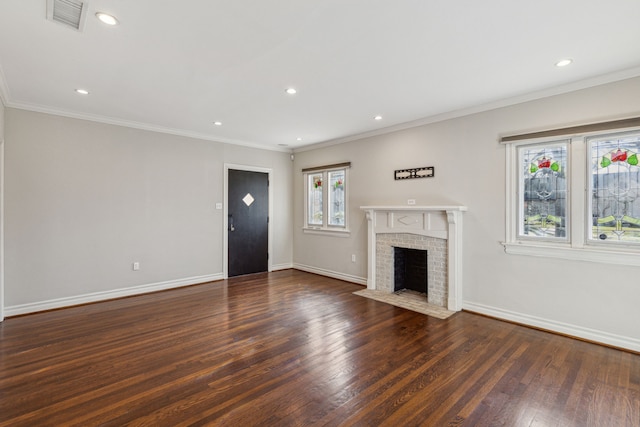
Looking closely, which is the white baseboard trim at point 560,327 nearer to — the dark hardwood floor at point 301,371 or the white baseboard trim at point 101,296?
the dark hardwood floor at point 301,371

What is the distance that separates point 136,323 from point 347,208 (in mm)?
3595

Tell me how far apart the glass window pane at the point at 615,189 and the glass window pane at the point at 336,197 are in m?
3.54

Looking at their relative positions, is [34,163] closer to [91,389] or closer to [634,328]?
[91,389]

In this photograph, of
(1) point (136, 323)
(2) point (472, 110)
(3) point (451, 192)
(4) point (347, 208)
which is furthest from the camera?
(4) point (347, 208)

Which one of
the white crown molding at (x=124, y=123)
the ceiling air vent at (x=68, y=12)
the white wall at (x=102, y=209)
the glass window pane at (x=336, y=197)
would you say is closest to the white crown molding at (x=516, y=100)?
the glass window pane at (x=336, y=197)

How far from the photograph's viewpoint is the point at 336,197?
590 cm

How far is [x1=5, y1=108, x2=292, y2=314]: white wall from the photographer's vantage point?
3838 millimetres

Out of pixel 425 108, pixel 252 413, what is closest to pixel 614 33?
pixel 425 108

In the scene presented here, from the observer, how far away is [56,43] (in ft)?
7.91

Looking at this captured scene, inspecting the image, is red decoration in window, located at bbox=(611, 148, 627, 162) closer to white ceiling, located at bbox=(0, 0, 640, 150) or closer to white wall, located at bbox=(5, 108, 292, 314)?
white ceiling, located at bbox=(0, 0, 640, 150)

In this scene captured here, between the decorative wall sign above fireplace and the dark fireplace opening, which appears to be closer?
the decorative wall sign above fireplace

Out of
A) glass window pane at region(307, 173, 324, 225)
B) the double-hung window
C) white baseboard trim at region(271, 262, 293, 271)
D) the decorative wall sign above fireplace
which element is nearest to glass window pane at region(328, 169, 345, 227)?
the double-hung window

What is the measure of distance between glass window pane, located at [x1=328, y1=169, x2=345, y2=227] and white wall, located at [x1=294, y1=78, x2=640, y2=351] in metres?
0.38

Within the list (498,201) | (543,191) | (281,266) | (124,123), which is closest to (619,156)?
(543,191)
